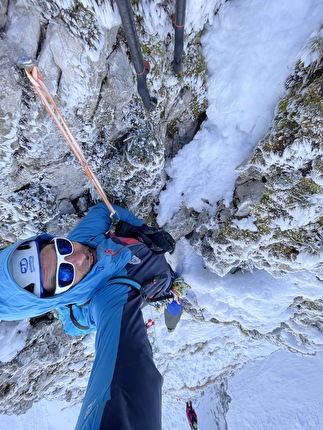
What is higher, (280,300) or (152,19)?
(152,19)

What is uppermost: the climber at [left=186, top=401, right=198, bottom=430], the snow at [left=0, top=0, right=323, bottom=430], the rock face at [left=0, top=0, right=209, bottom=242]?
the rock face at [left=0, top=0, right=209, bottom=242]

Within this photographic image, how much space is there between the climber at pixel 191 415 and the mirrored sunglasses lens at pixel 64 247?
15.6 meters

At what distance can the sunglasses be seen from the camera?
318 cm

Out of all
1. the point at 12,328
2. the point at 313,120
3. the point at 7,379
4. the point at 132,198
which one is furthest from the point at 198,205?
the point at 7,379

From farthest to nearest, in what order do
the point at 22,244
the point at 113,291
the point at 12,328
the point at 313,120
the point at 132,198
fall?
the point at 12,328
the point at 132,198
the point at 313,120
the point at 113,291
the point at 22,244

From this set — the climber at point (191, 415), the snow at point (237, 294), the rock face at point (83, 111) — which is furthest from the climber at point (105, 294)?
the climber at point (191, 415)

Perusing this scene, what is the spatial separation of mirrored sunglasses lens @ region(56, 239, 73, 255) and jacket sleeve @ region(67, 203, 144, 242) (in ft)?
2.17


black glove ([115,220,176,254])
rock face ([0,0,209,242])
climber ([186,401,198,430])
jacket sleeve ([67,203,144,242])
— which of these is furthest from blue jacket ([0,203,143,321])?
climber ([186,401,198,430])

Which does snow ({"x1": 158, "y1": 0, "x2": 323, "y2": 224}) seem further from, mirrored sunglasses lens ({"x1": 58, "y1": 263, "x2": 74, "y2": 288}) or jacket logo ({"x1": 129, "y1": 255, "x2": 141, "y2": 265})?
mirrored sunglasses lens ({"x1": 58, "y1": 263, "x2": 74, "y2": 288})

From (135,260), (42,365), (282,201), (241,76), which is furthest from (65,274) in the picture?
(42,365)

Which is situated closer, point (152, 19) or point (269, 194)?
point (152, 19)

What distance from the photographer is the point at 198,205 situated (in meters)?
6.09

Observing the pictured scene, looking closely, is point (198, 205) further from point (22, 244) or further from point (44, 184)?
point (22, 244)

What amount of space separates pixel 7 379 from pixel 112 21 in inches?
343
